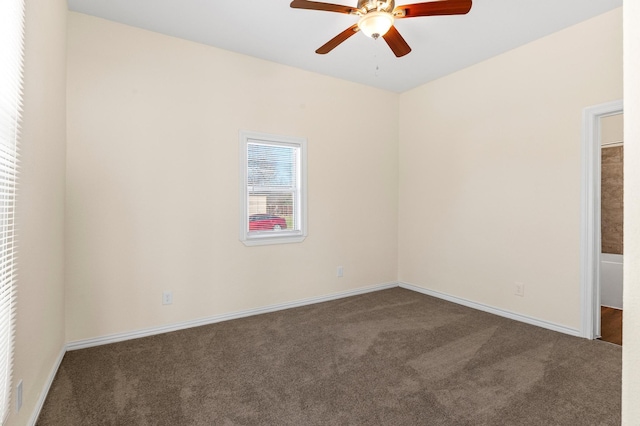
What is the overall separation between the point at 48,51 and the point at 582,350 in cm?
450

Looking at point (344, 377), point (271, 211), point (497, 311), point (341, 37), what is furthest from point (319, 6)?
point (497, 311)

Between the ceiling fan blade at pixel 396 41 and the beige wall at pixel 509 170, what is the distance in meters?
1.58

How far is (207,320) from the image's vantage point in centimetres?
336

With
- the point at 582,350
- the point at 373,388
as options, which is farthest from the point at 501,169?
the point at 373,388

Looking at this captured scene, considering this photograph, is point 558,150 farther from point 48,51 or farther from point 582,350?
point 48,51

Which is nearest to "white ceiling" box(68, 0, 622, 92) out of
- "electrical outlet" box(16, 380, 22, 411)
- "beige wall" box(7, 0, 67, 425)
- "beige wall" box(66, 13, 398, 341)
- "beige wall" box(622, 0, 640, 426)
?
"beige wall" box(66, 13, 398, 341)

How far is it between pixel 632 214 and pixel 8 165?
6.86 ft

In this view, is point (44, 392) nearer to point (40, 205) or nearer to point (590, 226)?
point (40, 205)

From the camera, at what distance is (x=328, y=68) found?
392 cm

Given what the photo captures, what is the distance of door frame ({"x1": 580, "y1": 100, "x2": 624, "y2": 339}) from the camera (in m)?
2.91

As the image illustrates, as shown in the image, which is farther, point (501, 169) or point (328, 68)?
point (328, 68)

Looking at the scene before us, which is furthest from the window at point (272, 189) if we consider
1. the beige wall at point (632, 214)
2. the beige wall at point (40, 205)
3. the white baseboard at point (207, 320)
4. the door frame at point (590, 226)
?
the beige wall at point (632, 214)

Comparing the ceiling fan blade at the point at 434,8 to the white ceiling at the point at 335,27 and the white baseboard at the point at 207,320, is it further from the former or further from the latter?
the white baseboard at the point at 207,320

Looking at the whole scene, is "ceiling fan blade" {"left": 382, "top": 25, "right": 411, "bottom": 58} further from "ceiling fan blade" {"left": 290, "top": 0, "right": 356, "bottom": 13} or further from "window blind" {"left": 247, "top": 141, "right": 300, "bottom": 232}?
"window blind" {"left": 247, "top": 141, "right": 300, "bottom": 232}
